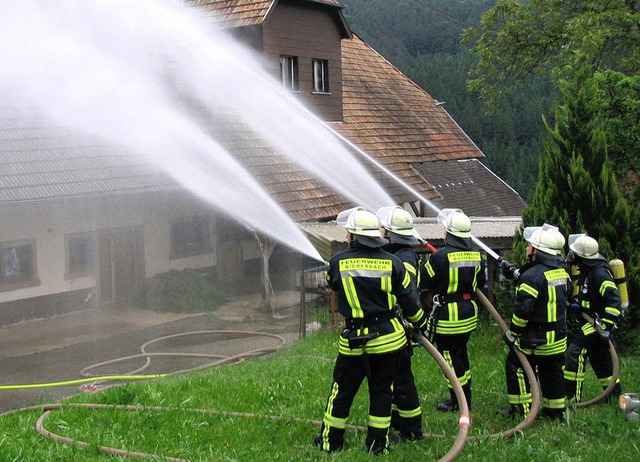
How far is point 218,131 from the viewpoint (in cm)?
1598

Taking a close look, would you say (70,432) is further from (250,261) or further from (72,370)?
(250,261)

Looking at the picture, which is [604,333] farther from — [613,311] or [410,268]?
[410,268]

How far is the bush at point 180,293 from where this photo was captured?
15.2 meters

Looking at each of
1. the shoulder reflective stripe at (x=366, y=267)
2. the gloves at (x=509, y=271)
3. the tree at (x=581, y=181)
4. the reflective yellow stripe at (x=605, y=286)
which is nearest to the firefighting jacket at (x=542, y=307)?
the gloves at (x=509, y=271)

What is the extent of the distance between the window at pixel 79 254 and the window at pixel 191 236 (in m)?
1.99

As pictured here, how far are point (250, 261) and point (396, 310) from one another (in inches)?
475

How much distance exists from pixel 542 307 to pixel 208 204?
34.5ft

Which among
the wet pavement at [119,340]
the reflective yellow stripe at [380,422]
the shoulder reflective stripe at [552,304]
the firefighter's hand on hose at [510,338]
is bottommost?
the wet pavement at [119,340]

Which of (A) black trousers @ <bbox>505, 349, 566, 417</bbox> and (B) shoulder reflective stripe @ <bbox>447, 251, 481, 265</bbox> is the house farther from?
(A) black trousers @ <bbox>505, 349, 566, 417</bbox>

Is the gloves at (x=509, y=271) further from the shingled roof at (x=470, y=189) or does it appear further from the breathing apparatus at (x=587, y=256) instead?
the shingled roof at (x=470, y=189)

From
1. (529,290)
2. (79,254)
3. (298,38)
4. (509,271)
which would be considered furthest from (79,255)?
(529,290)

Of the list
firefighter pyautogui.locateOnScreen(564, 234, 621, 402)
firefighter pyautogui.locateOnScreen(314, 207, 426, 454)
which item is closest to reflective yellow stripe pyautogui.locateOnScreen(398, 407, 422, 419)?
firefighter pyautogui.locateOnScreen(314, 207, 426, 454)

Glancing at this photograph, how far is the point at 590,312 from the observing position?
7441mm

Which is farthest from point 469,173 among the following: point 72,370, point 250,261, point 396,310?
point 396,310
